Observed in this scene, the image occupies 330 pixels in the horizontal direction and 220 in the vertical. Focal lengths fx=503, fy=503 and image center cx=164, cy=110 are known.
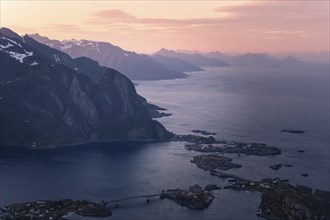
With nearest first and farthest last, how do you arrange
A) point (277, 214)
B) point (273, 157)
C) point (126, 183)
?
1. point (277, 214)
2. point (126, 183)
3. point (273, 157)

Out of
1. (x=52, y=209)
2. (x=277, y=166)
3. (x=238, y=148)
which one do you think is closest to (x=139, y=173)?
(x=52, y=209)

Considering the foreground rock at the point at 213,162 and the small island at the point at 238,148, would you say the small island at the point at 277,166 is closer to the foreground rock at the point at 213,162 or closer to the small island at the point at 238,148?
the foreground rock at the point at 213,162

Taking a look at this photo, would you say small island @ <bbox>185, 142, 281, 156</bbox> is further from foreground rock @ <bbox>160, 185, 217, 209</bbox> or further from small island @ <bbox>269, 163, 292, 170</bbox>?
foreground rock @ <bbox>160, 185, 217, 209</bbox>

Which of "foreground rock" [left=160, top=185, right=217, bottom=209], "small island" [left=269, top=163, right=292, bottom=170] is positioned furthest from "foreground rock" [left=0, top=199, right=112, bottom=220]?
"small island" [left=269, top=163, right=292, bottom=170]

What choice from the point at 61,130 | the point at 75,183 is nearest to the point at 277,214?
the point at 75,183

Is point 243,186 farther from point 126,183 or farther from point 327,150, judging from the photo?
point 327,150

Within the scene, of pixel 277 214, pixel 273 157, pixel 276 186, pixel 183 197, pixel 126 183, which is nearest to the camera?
pixel 277 214

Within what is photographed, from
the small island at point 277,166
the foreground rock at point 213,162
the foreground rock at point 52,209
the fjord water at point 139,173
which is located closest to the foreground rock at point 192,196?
the fjord water at point 139,173
